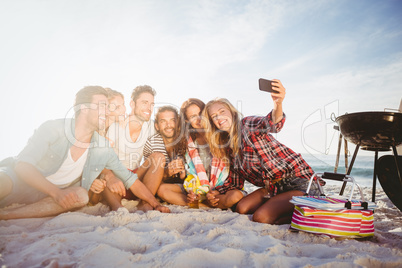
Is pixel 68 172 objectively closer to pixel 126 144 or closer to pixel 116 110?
pixel 126 144

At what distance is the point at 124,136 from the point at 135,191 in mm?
1032

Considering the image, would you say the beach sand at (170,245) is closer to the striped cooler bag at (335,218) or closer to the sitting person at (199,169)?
the striped cooler bag at (335,218)

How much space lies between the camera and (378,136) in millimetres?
2846

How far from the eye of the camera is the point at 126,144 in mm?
3521

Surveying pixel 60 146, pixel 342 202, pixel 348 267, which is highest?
pixel 60 146

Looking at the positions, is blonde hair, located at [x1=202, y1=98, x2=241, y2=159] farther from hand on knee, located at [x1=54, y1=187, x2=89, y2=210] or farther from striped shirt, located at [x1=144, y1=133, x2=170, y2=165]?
hand on knee, located at [x1=54, y1=187, x2=89, y2=210]

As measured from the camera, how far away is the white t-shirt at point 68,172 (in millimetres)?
2516

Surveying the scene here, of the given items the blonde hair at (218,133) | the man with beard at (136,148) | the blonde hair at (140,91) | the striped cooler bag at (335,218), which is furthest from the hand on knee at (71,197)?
the striped cooler bag at (335,218)

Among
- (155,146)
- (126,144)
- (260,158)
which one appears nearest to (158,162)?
(155,146)

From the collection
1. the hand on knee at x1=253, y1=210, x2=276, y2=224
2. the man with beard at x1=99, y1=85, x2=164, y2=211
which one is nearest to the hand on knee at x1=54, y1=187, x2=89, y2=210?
the man with beard at x1=99, y1=85, x2=164, y2=211

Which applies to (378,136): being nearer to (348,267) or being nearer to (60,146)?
(348,267)

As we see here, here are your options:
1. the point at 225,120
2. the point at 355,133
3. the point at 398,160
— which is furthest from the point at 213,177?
the point at 398,160

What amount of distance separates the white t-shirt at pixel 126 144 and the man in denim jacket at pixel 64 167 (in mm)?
609

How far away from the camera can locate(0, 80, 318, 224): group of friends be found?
2.33m
